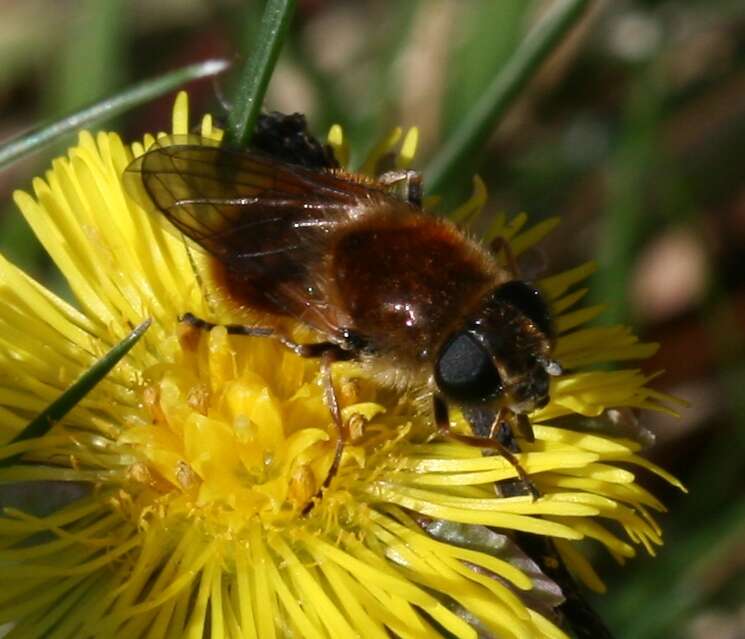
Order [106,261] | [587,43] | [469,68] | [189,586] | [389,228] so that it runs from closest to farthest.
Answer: [189,586], [389,228], [106,261], [469,68], [587,43]

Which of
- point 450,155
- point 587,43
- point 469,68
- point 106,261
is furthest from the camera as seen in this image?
point 587,43

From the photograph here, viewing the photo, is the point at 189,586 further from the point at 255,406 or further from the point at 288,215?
the point at 288,215

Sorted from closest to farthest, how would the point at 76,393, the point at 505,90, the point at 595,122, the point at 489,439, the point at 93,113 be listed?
the point at 76,393, the point at 489,439, the point at 93,113, the point at 505,90, the point at 595,122

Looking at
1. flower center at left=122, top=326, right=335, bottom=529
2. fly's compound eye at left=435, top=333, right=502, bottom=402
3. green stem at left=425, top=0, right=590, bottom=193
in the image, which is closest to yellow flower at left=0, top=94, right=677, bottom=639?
flower center at left=122, top=326, right=335, bottom=529

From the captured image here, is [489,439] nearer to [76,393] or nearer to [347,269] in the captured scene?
[347,269]

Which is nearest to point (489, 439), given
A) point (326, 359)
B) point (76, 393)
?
point (326, 359)

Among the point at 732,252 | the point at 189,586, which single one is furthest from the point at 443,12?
the point at 189,586

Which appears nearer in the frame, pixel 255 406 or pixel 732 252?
pixel 255 406
